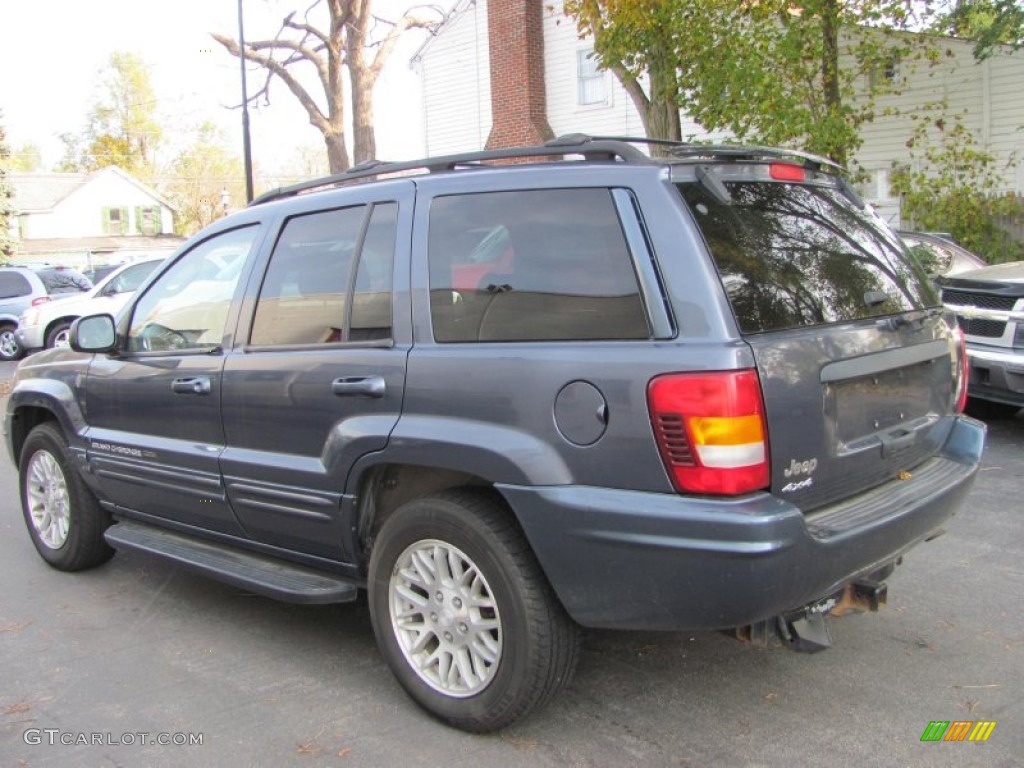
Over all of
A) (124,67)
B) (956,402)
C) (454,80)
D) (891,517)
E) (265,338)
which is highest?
(124,67)

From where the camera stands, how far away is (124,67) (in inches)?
2505

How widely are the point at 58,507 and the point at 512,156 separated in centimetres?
344

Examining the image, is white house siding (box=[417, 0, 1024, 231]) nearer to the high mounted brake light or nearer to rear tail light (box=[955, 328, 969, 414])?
rear tail light (box=[955, 328, 969, 414])

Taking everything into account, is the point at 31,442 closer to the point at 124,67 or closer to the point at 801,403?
the point at 801,403

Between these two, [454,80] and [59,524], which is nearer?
[59,524]

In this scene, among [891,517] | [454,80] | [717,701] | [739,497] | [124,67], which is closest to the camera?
[739,497]

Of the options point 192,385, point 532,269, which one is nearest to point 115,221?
point 192,385

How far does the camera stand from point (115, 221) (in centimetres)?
5597

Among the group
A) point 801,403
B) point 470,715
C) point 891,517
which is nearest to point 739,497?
point 801,403

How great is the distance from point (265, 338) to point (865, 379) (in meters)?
2.35

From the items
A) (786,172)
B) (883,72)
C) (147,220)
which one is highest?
(147,220)

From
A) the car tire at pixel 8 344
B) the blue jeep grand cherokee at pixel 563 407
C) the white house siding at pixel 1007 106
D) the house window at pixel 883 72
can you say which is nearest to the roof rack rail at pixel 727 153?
the blue jeep grand cherokee at pixel 563 407

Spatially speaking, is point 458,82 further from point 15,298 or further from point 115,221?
point 115,221

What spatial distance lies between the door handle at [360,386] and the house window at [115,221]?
190ft
